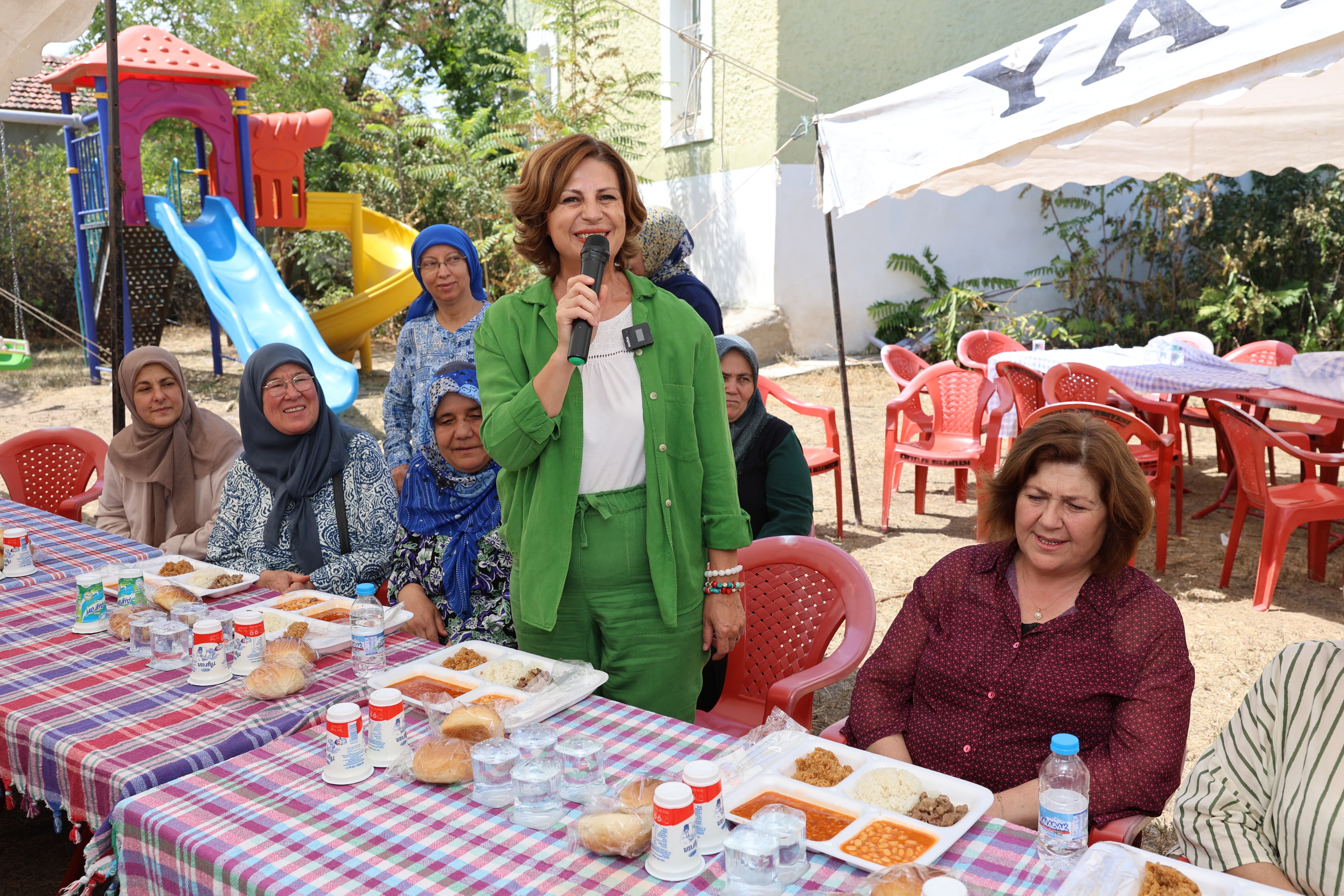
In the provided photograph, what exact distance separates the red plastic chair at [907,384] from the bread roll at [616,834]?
5271mm

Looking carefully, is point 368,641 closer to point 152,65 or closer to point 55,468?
point 55,468

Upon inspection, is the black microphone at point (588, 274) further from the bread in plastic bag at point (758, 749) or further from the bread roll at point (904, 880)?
the bread roll at point (904, 880)

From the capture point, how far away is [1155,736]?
1.89m

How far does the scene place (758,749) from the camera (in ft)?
5.99

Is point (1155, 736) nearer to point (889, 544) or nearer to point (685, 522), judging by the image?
point (685, 522)

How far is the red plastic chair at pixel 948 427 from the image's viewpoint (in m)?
6.14

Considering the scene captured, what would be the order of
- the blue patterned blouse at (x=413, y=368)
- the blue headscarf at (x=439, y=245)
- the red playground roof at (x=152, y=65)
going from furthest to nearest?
the red playground roof at (x=152, y=65), the blue headscarf at (x=439, y=245), the blue patterned blouse at (x=413, y=368)

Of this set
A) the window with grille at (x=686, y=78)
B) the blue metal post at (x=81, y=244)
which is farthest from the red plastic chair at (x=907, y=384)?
the blue metal post at (x=81, y=244)

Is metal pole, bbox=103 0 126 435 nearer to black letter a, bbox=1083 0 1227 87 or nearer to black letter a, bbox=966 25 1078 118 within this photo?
black letter a, bbox=966 25 1078 118

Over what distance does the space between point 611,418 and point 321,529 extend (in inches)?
62.1

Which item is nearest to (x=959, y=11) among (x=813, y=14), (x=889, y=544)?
(x=813, y=14)

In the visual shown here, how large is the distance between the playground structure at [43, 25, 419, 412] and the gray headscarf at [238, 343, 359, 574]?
5.04 metres

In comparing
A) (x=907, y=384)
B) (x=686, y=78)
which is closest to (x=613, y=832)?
(x=907, y=384)

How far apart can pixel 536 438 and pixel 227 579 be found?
130cm
